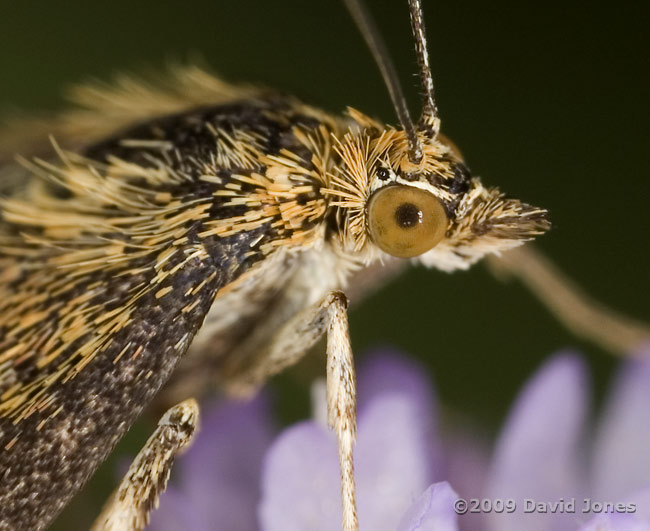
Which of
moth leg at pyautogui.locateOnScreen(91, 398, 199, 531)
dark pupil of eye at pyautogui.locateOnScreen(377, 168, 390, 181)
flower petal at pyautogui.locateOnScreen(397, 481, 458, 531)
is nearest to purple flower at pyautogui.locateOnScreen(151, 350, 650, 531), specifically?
flower petal at pyautogui.locateOnScreen(397, 481, 458, 531)

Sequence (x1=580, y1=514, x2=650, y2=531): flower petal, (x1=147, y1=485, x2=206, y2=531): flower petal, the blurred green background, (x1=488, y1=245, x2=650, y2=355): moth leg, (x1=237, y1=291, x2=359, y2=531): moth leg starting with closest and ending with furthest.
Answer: (x1=580, y1=514, x2=650, y2=531): flower petal → (x1=237, y1=291, x2=359, y2=531): moth leg → (x1=147, y1=485, x2=206, y2=531): flower petal → (x1=488, y1=245, x2=650, y2=355): moth leg → the blurred green background

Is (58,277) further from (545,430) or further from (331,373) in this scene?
(545,430)

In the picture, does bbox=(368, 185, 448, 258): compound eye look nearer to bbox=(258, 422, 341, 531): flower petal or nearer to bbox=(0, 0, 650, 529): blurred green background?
bbox=(258, 422, 341, 531): flower petal

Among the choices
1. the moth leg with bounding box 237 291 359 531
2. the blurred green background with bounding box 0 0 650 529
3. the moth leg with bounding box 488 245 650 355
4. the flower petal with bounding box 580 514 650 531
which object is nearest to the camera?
the flower petal with bounding box 580 514 650 531

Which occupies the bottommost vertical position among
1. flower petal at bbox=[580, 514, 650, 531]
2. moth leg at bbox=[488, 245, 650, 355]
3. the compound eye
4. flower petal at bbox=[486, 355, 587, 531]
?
flower petal at bbox=[580, 514, 650, 531]

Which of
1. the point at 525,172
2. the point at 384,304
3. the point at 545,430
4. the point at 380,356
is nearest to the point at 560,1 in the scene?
the point at 525,172

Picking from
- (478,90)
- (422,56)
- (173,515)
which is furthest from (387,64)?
(478,90)

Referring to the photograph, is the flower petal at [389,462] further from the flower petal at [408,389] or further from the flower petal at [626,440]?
the flower petal at [626,440]
